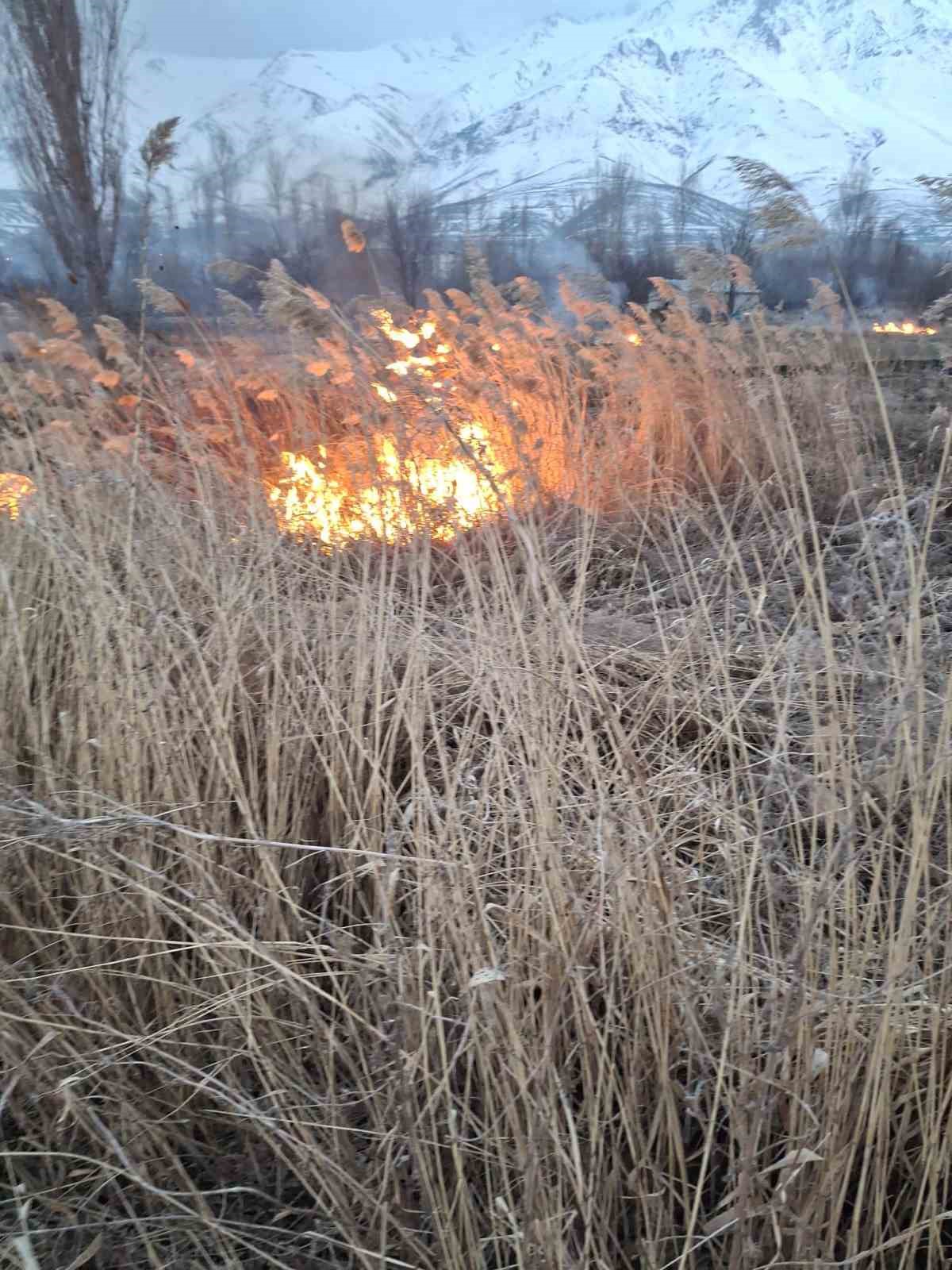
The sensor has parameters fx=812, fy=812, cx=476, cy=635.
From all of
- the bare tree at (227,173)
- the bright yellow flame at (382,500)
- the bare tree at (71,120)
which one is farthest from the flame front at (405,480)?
the bare tree at (71,120)

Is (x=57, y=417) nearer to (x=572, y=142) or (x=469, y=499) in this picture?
(x=469, y=499)

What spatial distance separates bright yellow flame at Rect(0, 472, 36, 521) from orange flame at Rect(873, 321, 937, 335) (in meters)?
2.47

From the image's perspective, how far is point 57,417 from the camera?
1.98 m

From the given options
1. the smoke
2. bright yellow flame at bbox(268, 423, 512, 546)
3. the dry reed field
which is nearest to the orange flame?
the smoke

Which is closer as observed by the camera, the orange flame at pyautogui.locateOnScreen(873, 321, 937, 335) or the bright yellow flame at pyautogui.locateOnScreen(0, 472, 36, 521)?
the bright yellow flame at pyautogui.locateOnScreen(0, 472, 36, 521)

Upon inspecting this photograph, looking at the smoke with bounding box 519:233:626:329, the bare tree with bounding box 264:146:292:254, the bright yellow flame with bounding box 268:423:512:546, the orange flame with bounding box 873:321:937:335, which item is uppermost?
the bare tree with bounding box 264:146:292:254

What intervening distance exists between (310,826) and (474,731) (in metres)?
0.28

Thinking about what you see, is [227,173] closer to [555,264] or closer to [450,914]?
[555,264]

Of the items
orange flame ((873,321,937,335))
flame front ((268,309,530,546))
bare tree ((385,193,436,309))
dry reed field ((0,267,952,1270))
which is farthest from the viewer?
bare tree ((385,193,436,309))

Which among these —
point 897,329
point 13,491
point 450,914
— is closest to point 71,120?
point 13,491

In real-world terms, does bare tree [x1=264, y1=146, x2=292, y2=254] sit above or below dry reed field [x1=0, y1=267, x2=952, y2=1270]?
above

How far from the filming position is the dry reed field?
0.63 meters

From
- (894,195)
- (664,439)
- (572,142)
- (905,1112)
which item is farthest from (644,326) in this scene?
(905,1112)

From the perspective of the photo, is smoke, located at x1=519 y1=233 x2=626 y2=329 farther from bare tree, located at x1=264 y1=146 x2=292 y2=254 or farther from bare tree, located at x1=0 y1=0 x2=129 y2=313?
bare tree, located at x1=0 y1=0 x2=129 y2=313
